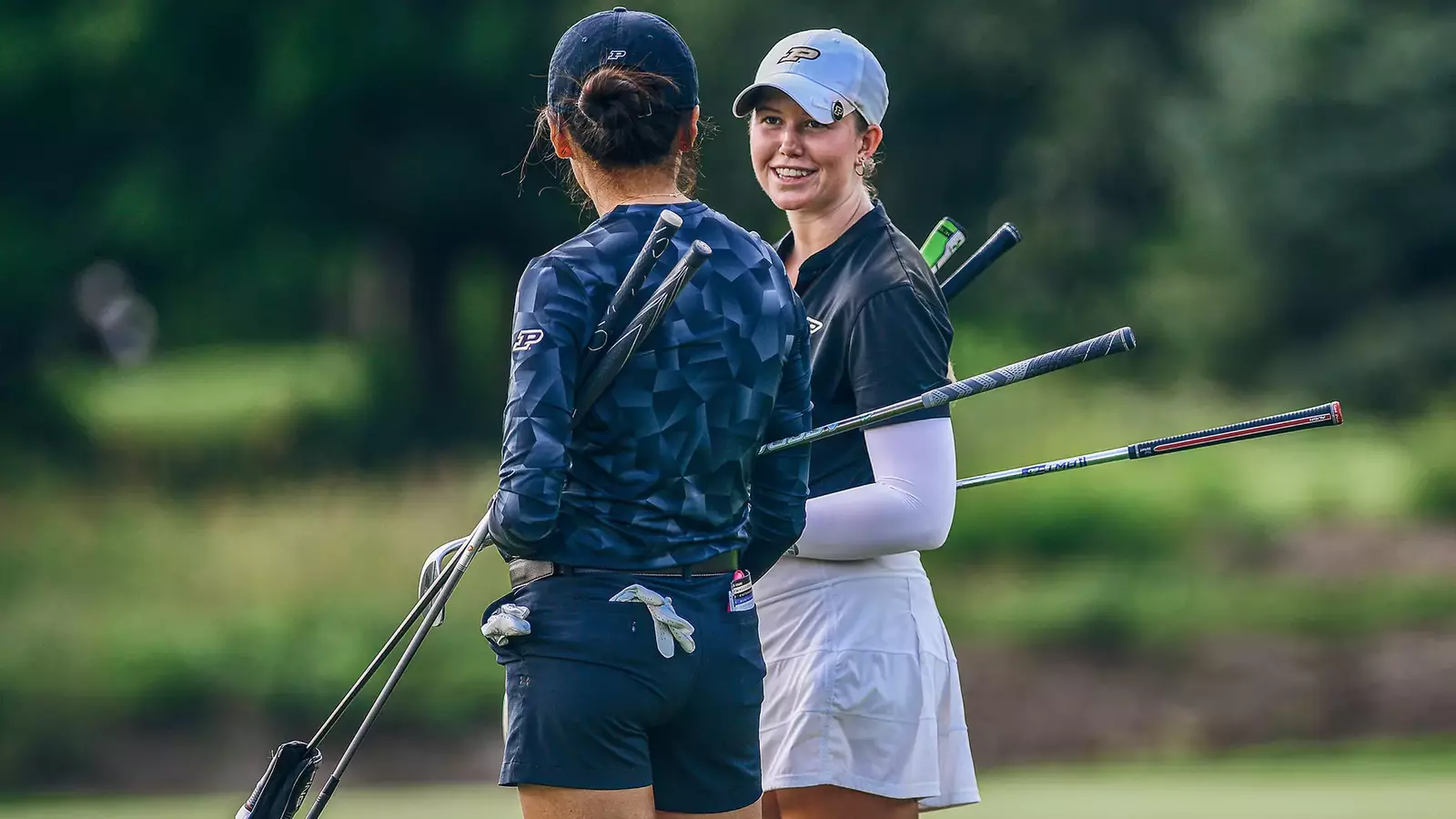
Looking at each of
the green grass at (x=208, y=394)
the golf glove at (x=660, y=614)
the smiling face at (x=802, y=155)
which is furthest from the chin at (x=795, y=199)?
the green grass at (x=208, y=394)

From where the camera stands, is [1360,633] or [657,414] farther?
[1360,633]

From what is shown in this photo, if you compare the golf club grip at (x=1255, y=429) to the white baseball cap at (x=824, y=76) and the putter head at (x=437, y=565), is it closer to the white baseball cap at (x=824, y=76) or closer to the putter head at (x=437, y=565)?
the white baseball cap at (x=824, y=76)

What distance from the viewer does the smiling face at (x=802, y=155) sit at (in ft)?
9.09

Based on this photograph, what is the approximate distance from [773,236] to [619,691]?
14469 mm

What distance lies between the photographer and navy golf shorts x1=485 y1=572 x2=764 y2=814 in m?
2.13

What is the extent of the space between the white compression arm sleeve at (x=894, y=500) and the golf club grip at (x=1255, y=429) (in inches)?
10.3

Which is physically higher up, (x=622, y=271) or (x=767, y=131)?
(x=767, y=131)

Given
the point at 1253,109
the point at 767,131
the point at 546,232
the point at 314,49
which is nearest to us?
the point at 767,131

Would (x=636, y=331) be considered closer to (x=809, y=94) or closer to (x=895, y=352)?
(x=895, y=352)

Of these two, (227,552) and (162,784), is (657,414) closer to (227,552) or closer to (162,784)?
(162,784)

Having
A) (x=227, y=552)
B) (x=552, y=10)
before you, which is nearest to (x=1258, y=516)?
(x=227, y=552)

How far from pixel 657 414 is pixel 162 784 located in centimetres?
758

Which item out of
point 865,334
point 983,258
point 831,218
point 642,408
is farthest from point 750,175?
point 642,408

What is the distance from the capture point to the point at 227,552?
11.1 metres
